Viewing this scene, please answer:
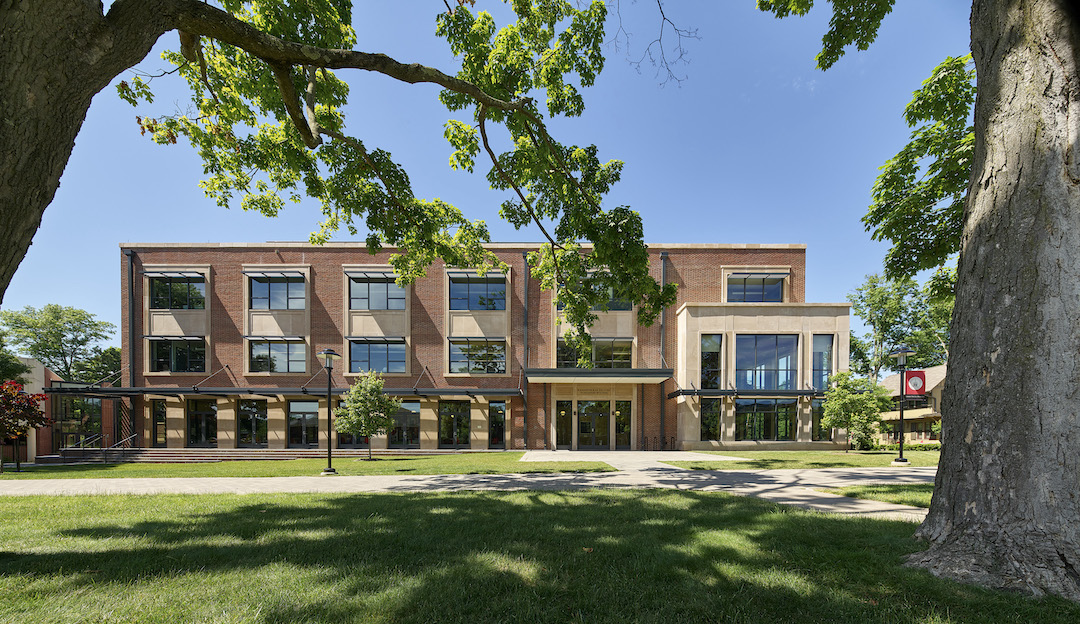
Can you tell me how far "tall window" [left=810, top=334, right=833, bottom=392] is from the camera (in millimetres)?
22422

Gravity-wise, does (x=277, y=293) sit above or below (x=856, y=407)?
above

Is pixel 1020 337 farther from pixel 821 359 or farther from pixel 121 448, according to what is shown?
pixel 121 448

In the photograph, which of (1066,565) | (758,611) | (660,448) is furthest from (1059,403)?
(660,448)

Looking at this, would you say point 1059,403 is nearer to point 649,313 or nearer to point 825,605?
point 825,605

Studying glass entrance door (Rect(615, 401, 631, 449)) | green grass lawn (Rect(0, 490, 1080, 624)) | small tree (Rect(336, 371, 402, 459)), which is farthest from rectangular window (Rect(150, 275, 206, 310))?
glass entrance door (Rect(615, 401, 631, 449))

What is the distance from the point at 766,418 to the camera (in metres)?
22.5

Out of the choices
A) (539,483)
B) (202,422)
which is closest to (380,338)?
(202,422)

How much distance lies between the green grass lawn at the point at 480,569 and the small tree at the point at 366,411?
43.3 feet

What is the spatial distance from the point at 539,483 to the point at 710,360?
16.0 m

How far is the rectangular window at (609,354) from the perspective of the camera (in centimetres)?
2425

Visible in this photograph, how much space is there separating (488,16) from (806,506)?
10640mm

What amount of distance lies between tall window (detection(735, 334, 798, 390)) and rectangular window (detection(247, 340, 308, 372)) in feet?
79.1

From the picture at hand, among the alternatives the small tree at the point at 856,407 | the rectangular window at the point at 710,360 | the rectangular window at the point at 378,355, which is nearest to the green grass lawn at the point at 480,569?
the rectangular window at the point at 710,360

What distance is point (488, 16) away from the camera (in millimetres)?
8625
